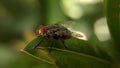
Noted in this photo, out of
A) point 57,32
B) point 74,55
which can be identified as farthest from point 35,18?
point 74,55

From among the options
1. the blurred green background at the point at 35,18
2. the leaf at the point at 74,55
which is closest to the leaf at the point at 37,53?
the leaf at the point at 74,55

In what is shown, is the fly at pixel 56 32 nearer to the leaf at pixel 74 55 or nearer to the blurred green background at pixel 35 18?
the leaf at pixel 74 55

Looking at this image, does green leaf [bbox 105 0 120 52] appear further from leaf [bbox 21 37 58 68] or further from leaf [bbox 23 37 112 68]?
leaf [bbox 21 37 58 68]

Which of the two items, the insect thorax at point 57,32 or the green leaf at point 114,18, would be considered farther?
the insect thorax at point 57,32

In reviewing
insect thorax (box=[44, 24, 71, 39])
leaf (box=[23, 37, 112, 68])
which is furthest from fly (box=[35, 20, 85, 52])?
Answer: leaf (box=[23, 37, 112, 68])

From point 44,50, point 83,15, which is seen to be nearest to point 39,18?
point 83,15

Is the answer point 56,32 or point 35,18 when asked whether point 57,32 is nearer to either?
point 56,32

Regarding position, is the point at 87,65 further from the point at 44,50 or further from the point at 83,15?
the point at 83,15
